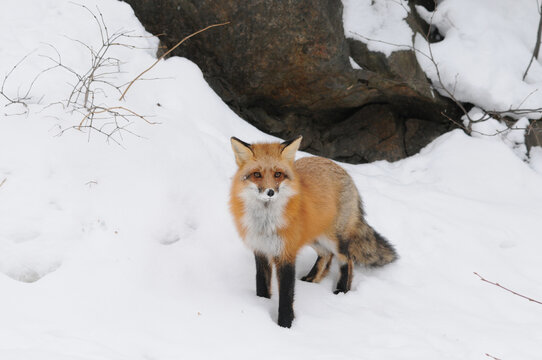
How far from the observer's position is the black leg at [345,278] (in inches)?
151

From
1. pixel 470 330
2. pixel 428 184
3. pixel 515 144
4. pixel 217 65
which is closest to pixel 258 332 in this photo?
pixel 470 330

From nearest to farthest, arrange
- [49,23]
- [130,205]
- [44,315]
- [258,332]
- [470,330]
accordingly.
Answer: [44,315]
[258,332]
[470,330]
[130,205]
[49,23]

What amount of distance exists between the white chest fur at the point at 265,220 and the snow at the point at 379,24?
11.6 feet

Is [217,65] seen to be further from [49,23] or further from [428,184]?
[428,184]

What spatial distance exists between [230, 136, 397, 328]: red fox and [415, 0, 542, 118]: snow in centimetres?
305

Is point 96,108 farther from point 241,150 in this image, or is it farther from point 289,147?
point 289,147

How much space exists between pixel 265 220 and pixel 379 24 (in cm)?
402

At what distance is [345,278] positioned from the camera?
384 cm

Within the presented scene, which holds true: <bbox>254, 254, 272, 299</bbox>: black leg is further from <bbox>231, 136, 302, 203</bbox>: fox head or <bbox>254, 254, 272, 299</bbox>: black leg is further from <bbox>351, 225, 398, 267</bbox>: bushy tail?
<bbox>351, 225, 398, 267</bbox>: bushy tail

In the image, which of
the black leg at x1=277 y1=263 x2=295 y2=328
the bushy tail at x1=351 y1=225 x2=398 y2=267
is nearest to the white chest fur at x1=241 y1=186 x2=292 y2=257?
the black leg at x1=277 y1=263 x2=295 y2=328

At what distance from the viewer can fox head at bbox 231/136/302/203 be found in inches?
118

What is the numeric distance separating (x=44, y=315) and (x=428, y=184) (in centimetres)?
418

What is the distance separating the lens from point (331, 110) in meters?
6.37

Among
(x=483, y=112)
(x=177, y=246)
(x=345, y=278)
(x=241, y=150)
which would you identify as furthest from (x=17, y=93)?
(x=483, y=112)
